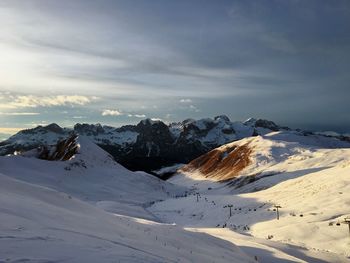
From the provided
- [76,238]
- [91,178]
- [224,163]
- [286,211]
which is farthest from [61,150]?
[76,238]

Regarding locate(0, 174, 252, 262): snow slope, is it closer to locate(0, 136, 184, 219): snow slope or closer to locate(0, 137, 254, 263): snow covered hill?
locate(0, 137, 254, 263): snow covered hill

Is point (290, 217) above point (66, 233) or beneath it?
beneath

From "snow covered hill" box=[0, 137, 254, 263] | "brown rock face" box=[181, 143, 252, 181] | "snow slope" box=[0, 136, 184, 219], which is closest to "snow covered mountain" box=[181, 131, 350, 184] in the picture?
"brown rock face" box=[181, 143, 252, 181]

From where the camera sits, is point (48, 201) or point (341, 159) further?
point (341, 159)

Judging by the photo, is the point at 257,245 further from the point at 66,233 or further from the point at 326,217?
the point at 66,233

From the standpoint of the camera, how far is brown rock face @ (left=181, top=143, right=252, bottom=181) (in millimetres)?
119787

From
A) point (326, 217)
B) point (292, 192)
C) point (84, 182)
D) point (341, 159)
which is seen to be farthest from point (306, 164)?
point (326, 217)

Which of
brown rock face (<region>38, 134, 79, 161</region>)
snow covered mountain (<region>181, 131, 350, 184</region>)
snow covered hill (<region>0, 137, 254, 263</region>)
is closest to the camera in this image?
snow covered hill (<region>0, 137, 254, 263</region>)

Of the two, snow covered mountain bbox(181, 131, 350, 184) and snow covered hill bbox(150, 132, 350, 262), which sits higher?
snow covered mountain bbox(181, 131, 350, 184)

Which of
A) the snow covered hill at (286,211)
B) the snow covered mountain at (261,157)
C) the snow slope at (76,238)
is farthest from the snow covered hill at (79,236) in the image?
the snow covered mountain at (261,157)

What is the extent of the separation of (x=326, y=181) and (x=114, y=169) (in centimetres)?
5637

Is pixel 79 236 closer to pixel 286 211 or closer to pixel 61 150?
pixel 286 211

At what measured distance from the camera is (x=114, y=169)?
95938mm

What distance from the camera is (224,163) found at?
5394 inches
